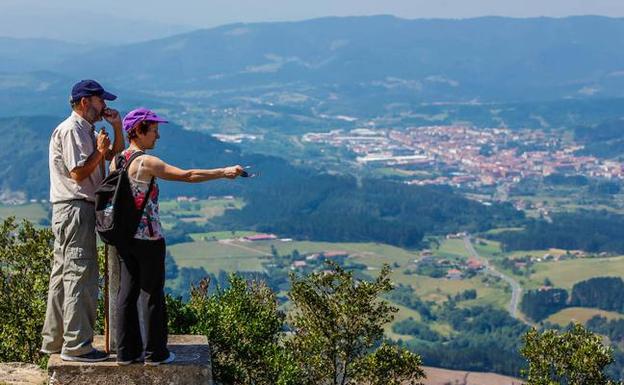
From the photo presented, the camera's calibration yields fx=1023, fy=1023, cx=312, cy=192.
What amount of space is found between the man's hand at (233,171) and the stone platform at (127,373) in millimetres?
1779

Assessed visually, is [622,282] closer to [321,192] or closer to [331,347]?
[321,192]

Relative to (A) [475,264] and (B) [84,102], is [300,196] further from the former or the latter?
(B) [84,102]

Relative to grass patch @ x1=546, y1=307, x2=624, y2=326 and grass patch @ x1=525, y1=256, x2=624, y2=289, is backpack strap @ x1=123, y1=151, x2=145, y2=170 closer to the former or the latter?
grass patch @ x1=546, y1=307, x2=624, y2=326

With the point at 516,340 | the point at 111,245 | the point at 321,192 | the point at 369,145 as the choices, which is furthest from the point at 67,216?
the point at 369,145

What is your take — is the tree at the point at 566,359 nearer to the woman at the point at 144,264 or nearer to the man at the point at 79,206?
the woman at the point at 144,264

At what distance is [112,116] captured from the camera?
864cm

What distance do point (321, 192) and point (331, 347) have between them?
423 ft

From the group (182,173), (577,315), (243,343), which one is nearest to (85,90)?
(182,173)

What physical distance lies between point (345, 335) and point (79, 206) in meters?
8.01

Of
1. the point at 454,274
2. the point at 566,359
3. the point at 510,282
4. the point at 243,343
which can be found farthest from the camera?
the point at 454,274

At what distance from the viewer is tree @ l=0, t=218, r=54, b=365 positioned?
52.9 feet

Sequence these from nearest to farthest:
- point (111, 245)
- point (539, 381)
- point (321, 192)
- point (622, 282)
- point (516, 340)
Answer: point (111, 245)
point (539, 381)
point (516, 340)
point (622, 282)
point (321, 192)

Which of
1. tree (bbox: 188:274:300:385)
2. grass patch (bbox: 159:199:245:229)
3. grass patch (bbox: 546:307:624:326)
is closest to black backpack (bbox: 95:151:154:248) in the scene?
tree (bbox: 188:274:300:385)

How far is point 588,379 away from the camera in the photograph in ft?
51.2
